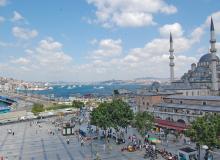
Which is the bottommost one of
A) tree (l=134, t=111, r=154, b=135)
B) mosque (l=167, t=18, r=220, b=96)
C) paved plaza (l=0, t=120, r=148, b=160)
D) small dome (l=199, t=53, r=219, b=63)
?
paved plaza (l=0, t=120, r=148, b=160)

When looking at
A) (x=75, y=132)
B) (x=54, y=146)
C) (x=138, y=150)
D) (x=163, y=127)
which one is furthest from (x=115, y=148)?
→ (x=75, y=132)

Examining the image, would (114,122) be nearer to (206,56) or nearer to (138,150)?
(138,150)

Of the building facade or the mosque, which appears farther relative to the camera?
the mosque

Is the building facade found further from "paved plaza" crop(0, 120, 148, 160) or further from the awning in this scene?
"paved plaza" crop(0, 120, 148, 160)

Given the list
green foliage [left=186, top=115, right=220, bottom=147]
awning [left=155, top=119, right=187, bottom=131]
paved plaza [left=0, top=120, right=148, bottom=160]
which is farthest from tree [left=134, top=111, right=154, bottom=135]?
green foliage [left=186, top=115, right=220, bottom=147]

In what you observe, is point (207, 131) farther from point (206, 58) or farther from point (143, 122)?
point (206, 58)

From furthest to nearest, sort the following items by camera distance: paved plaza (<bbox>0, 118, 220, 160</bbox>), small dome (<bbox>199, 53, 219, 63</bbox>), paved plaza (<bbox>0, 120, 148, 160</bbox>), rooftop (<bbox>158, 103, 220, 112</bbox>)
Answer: small dome (<bbox>199, 53, 219, 63</bbox>) < rooftop (<bbox>158, 103, 220, 112</bbox>) < paved plaza (<bbox>0, 120, 148, 160</bbox>) < paved plaza (<bbox>0, 118, 220, 160</bbox>)

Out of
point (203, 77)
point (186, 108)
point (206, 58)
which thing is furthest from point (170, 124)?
point (206, 58)

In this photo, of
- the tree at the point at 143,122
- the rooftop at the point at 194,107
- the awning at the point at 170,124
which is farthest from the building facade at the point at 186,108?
the tree at the point at 143,122
